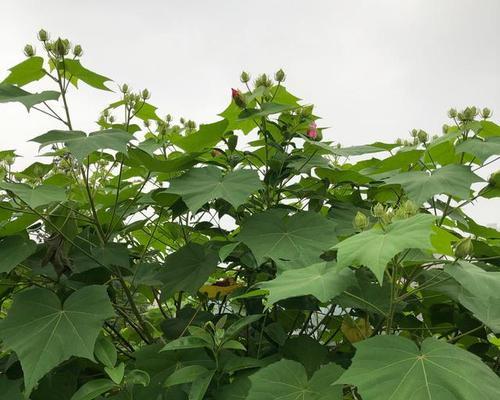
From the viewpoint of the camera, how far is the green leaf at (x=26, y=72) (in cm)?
165

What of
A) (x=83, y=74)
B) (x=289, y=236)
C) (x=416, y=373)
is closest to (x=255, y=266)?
(x=289, y=236)

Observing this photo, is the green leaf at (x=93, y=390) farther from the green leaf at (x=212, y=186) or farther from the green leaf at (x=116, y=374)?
the green leaf at (x=212, y=186)

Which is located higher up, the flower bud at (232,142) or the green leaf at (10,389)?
the flower bud at (232,142)

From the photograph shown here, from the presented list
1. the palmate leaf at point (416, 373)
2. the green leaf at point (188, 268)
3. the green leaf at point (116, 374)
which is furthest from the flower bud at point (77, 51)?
the palmate leaf at point (416, 373)

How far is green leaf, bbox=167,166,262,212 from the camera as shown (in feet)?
4.62

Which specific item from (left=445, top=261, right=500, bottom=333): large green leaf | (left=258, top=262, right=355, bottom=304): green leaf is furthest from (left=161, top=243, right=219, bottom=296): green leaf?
(left=445, top=261, right=500, bottom=333): large green leaf

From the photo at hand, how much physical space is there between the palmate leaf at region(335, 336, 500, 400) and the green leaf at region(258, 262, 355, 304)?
0.39 ft

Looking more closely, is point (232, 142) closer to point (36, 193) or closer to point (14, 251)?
point (36, 193)

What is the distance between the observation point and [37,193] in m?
1.43

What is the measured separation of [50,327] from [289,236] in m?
0.63

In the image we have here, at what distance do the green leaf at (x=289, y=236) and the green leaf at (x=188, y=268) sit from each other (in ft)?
0.56

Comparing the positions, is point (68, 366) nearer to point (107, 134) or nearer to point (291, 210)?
point (107, 134)

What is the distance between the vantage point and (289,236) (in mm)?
1461

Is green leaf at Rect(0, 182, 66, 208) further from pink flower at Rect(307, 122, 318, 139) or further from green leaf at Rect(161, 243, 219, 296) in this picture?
pink flower at Rect(307, 122, 318, 139)
